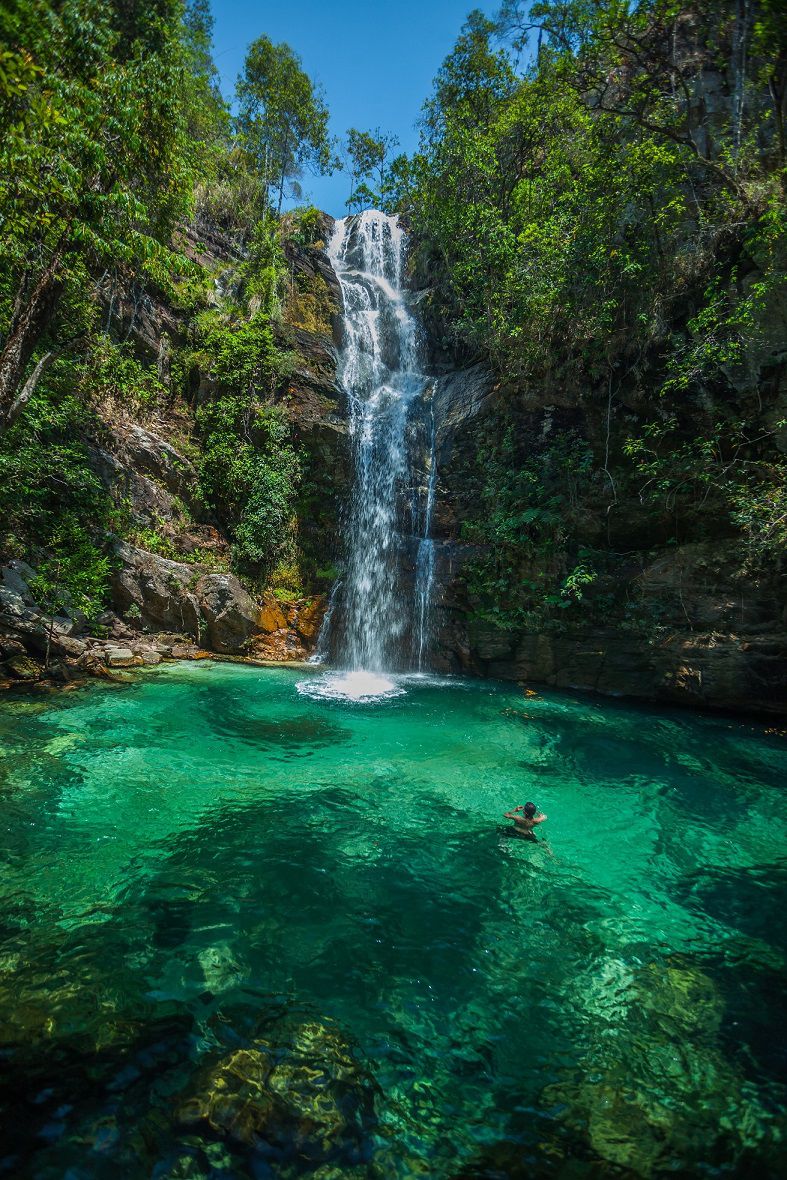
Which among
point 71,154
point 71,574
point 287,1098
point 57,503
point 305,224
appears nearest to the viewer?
point 287,1098

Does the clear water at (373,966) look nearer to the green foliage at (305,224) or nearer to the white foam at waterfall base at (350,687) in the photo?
the white foam at waterfall base at (350,687)

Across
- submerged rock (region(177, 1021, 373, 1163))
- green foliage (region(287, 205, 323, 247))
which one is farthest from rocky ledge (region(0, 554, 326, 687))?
green foliage (region(287, 205, 323, 247))

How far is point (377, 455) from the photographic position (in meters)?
15.2

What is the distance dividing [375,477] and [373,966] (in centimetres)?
1333

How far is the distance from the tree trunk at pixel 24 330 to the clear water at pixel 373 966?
4130 millimetres

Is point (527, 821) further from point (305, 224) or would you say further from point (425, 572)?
point (305, 224)

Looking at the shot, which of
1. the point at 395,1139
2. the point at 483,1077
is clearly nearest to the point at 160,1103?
the point at 395,1139

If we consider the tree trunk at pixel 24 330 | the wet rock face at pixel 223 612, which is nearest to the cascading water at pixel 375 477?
the wet rock face at pixel 223 612

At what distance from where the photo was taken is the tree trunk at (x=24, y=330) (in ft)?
20.4

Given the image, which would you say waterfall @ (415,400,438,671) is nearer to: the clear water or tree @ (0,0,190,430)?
the clear water

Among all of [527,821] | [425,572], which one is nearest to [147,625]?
[425,572]

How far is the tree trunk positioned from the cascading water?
22.3 feet

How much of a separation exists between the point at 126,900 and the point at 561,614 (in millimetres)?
9962

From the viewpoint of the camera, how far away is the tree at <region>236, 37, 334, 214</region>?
68.4 feet
